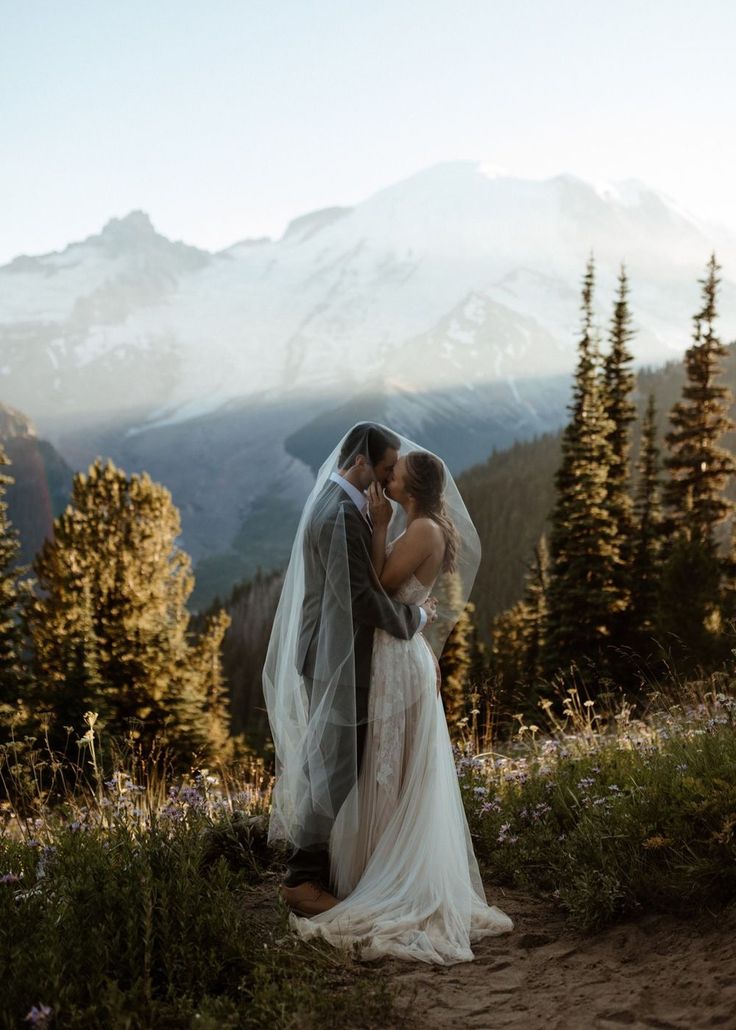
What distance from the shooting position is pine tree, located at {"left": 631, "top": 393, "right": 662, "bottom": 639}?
112ft

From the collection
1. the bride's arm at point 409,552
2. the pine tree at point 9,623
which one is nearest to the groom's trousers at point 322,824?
the bride's arm at point 409,552

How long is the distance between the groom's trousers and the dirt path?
0.87 meters

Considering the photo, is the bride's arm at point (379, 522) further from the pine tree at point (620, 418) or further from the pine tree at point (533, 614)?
the pine tree at point (533, 614)

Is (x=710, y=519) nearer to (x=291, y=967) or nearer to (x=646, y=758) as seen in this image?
(x=646, y=758)

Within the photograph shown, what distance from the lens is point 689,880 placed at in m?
5.05

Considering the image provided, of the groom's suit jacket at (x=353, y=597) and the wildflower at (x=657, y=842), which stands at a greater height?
the groom's suit jacket at (x=353, y=597)

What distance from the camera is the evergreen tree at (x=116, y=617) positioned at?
22875 mm

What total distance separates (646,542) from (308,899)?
3323 cm

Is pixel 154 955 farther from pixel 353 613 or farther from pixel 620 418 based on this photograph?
pixel 620 418

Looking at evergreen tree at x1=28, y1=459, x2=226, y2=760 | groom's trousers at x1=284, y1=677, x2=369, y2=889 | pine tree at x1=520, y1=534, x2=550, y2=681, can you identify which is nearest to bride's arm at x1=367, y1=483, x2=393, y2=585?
groom's trousers at x1=284, y1=677, x2=369, y2=889

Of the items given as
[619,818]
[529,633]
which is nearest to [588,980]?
[619,818]

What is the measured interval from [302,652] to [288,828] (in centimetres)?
111

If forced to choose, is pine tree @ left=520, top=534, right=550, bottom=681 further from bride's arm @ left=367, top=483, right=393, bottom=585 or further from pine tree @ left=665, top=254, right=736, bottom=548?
bride's arm @ left=367, top=483, right=393, bottom=585

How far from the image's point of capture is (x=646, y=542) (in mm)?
36719
